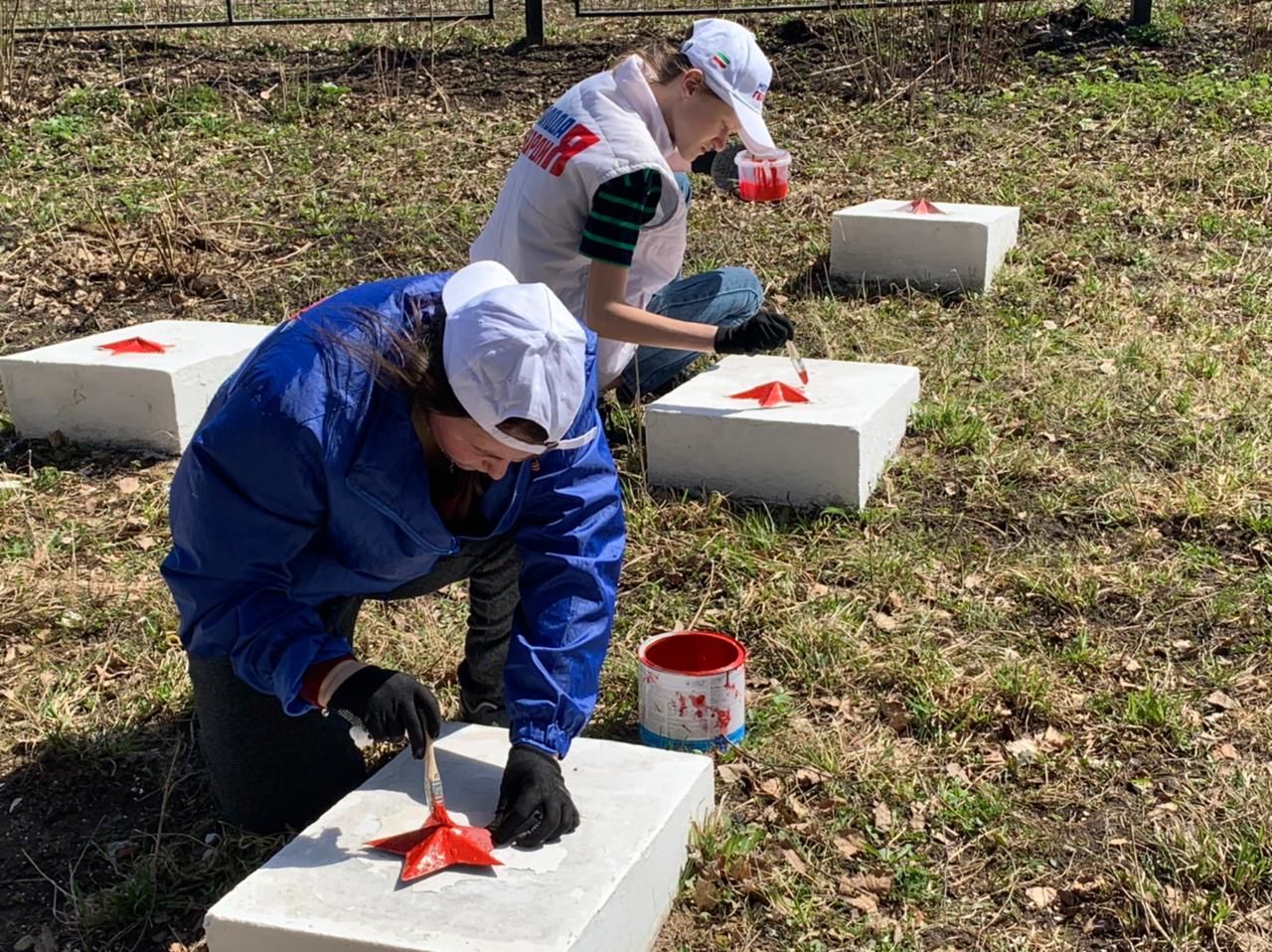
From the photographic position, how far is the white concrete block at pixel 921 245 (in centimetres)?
606

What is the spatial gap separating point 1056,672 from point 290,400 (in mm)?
2034

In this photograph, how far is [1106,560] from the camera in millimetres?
3967

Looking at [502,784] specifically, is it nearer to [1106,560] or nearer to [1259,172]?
[1106,560]

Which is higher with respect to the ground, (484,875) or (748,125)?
(748,125)

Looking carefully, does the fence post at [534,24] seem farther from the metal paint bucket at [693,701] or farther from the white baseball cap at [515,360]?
the white baseball cap at [515,360]

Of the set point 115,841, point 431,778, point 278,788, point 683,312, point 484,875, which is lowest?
point 115,841

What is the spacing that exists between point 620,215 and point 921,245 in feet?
8.22

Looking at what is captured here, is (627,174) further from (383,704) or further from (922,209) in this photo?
(922,209)

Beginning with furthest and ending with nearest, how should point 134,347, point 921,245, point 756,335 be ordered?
1. point 921,245
2. point 134,347
3. point 756,335

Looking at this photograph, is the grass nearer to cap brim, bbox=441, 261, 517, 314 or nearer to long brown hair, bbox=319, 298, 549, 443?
long brown hair, bbox=319, 298, 549, 443

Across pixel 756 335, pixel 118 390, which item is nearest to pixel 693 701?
pixel 756 335

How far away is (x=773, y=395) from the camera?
4504mm

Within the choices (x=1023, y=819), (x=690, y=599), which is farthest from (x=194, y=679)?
(x=1023, y=819)

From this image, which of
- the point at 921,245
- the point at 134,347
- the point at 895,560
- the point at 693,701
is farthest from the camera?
the point at 921,245
